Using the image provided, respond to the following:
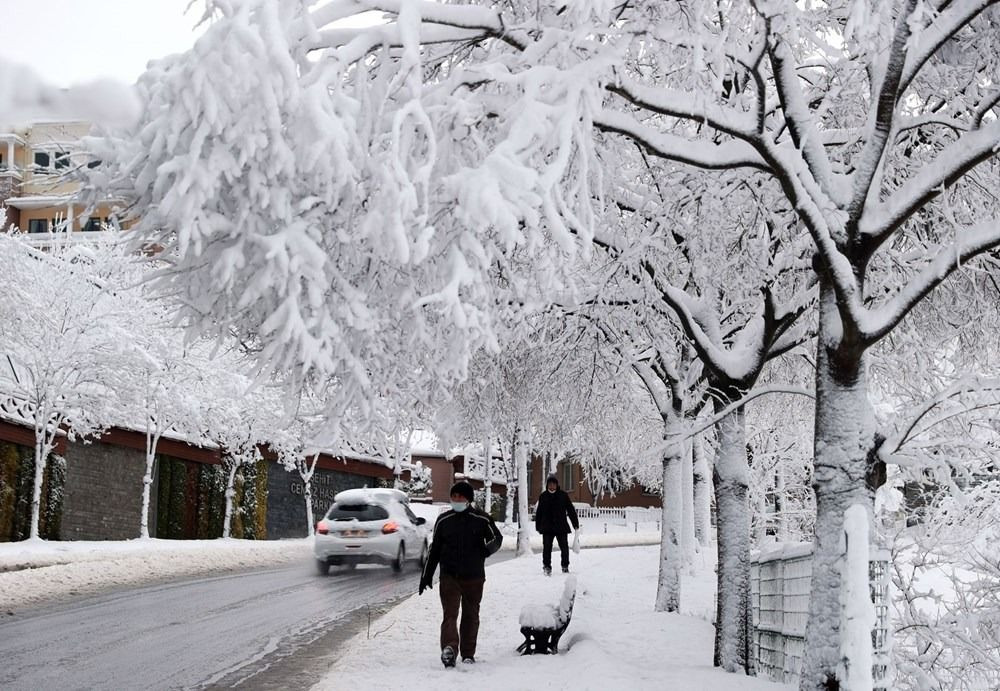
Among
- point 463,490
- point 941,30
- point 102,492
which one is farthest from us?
point 102,492

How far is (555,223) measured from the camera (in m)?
4.93

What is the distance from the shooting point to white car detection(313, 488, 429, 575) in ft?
63.7

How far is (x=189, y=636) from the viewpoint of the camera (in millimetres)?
11195

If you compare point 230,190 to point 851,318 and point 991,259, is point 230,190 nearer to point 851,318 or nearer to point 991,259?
point 851,318

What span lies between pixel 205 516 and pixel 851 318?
29.8 m

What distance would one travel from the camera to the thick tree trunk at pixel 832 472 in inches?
261

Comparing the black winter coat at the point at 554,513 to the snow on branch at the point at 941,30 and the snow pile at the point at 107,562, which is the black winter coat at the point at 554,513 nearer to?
the snow pile at the point at 107,562

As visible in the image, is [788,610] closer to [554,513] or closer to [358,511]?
[554,513]

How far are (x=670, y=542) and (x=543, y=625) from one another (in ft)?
18.3

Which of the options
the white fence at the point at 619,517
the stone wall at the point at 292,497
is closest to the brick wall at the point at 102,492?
the stone wall at the point at 292,497

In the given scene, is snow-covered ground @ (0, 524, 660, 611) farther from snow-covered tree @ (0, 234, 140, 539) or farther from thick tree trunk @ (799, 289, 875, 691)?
thick tree trunk @ (799, 289, 875, 691)

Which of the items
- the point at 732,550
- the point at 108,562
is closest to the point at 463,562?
the point at 732,550

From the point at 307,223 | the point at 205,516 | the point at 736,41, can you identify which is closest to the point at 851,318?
the point at 736,41

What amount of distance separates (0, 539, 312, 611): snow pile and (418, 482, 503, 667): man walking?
690 centimetres
